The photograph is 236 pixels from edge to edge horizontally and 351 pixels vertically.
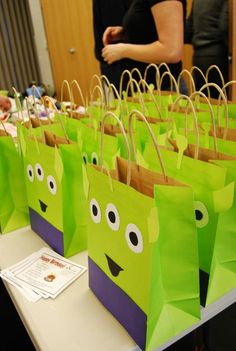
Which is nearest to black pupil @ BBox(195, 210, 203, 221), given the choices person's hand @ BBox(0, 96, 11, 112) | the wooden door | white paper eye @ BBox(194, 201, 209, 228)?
white paper eye @ BBox(194, 201, 209, 228)

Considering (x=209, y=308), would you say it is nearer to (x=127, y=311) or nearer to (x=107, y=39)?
(x=127, y=311)

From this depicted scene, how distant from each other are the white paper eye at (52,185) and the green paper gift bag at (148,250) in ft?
0.58

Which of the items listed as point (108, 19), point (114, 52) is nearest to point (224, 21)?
point (108, 19)

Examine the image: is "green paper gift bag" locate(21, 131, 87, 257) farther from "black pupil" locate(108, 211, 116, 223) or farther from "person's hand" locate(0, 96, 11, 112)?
"person's hand" locate(0, 96, 11, 112)

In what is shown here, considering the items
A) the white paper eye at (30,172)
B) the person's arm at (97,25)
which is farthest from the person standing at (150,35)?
the white paper eye at (30,172)

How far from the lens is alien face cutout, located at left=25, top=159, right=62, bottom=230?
2.61ft

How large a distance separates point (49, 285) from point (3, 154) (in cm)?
41

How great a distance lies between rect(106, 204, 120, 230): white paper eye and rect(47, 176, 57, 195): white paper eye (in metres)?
0.23

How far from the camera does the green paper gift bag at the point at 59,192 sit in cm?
78

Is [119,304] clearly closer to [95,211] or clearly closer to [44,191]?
[95,211]

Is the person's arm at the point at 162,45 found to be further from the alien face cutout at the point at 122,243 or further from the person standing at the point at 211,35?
the alien face cutout at the point at 122,243

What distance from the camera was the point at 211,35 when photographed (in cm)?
198

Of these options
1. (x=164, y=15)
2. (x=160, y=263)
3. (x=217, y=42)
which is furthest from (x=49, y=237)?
(x=217, y=42)

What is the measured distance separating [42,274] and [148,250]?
33cm
